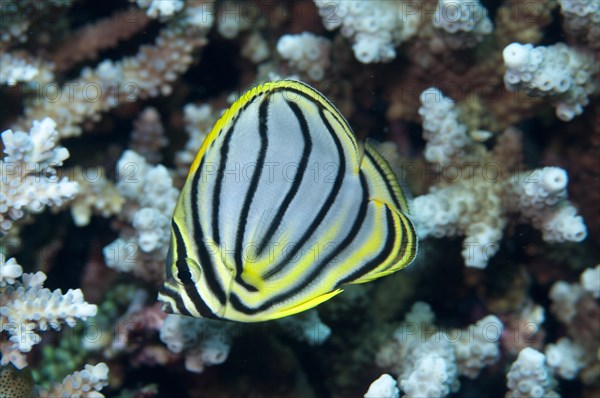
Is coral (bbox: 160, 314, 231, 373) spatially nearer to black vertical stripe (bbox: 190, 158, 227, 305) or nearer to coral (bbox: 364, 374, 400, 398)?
coral (bbox: 364, 374, 400, 398)

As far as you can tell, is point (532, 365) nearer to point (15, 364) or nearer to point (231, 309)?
point (231, 309)

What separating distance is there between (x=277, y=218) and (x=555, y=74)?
5.28 feet

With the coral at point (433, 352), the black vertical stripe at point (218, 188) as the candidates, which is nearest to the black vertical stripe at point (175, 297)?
the black vertical stripe at point (218, 188)

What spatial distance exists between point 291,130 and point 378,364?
5.27 feet

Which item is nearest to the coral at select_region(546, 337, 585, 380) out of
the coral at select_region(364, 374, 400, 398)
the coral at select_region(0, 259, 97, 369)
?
the coral at select_region(364, 374, 400, 398)

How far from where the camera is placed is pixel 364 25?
285 centimetres

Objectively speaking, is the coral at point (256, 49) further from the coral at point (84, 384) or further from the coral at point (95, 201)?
the coral at point (84, 384)

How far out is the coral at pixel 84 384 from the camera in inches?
87.4

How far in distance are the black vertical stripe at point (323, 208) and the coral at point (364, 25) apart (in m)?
1.07

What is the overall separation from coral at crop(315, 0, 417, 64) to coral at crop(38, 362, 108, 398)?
6.01ft

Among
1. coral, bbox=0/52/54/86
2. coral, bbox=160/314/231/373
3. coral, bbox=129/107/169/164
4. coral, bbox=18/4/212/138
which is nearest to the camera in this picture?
coral, bbox=160/314/231/373

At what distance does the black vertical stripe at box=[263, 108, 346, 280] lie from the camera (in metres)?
1.84

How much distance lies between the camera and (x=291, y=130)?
189 centimetres

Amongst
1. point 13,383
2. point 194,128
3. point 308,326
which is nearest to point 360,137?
point 194,128
